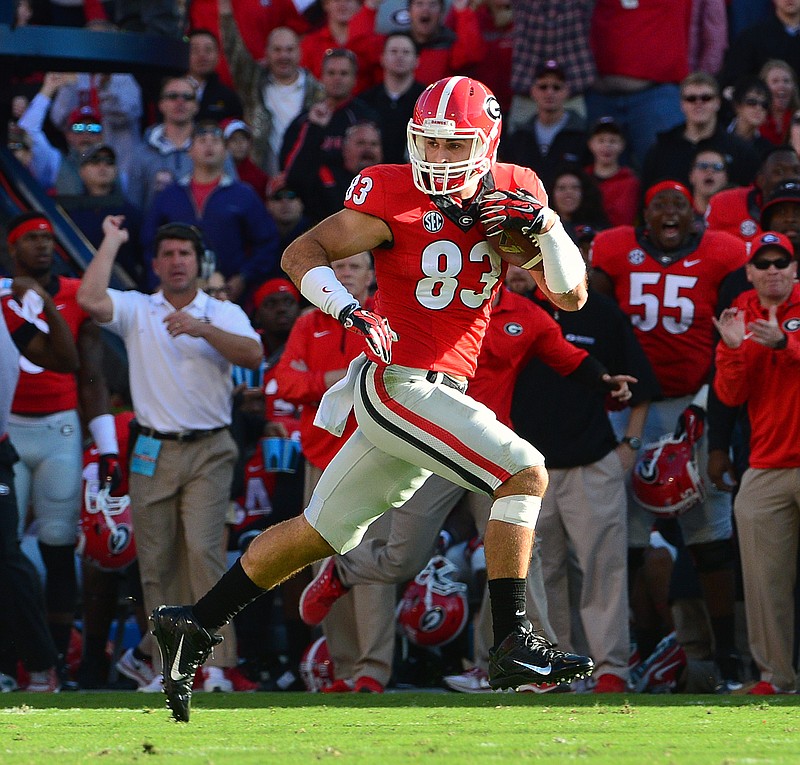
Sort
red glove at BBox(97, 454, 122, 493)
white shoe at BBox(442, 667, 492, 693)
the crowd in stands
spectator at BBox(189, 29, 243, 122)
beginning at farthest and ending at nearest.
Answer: spectator at BBox(189, 29, 243, 122) < red glove at BBox(97, 454, 122, 493) < white shoe at BBox(442, 667, 492, 693) < the crowd in stands

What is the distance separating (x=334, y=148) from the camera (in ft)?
33.9

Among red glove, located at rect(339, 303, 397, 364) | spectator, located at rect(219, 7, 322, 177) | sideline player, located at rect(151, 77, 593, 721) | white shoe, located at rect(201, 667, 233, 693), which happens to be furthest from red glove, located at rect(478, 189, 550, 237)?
spectator, located at rect(219, 7, 322, 177)

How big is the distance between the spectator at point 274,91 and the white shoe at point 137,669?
14.5 ft

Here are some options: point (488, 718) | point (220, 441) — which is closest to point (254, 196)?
point (220, 441)

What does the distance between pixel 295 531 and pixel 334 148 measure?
18.1 ft

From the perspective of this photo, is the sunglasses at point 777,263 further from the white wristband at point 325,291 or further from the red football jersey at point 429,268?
the white wristband at point 325,291

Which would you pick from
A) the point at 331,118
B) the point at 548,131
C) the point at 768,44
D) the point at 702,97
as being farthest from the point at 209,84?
the point at 768,44

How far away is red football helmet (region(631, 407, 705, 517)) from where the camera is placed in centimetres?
754

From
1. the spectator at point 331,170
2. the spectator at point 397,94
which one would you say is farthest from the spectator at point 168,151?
the spectator at point 397,94

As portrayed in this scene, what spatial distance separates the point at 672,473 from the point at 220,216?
3.65 metres

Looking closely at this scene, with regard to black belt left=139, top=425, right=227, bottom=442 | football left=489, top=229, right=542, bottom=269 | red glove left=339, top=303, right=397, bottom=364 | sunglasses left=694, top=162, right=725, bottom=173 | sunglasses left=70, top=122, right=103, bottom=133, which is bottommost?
black belt left=139, top=425, right=227, bottom=442

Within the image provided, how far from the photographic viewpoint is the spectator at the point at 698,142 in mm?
9422

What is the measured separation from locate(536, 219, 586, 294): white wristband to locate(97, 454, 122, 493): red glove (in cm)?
338

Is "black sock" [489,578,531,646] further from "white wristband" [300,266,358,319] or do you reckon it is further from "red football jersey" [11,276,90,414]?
"red football jersey" [11,276,90,414]
